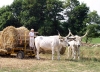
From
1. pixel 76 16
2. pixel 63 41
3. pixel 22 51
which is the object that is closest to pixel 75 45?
pixel 63 41

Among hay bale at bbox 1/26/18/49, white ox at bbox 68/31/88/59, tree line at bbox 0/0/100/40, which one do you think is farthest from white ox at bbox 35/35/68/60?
tree line at bbox 0/0/100/40

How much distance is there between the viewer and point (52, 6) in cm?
4206

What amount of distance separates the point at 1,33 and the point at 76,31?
24279mm

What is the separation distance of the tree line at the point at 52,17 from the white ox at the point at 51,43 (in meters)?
23.0

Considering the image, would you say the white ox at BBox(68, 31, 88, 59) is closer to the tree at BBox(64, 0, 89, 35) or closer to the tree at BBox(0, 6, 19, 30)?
the tree at BBox(64, 0, 89, 35)

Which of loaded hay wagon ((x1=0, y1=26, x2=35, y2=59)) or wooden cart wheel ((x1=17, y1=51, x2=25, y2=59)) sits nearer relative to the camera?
wooden cart wheel ((x1=17, y1=51, x2=25, y2=59))

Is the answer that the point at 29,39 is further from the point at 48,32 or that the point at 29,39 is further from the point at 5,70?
the point at 48,32

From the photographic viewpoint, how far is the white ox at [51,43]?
1708cm

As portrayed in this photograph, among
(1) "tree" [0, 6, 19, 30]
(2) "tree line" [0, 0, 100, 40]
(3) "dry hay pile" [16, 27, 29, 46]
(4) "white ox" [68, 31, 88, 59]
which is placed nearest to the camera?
(4) "white ox" [68, 31, 88, 59]

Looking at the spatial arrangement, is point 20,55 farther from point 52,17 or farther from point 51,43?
point 52,17

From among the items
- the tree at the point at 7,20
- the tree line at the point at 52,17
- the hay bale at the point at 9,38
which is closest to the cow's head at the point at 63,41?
the hay bale at the point at 9,38

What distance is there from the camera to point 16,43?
17.5 meters

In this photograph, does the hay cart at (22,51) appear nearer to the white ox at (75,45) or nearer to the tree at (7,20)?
the white ox at (75,45)

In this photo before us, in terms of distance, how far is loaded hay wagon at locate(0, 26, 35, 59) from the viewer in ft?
57.2
